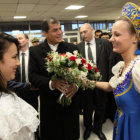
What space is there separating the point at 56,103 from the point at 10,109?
1.06m

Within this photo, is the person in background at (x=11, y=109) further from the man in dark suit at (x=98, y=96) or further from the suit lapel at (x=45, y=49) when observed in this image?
the man in dark suit at (x=98, y=96)

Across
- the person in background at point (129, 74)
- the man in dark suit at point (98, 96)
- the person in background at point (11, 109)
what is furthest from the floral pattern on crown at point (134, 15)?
the man in dark suit at point (98, 96)

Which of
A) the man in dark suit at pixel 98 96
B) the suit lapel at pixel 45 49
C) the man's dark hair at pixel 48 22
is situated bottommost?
the man in dark suit at pixel 98 96

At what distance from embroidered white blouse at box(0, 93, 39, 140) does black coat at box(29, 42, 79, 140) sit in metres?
0.86

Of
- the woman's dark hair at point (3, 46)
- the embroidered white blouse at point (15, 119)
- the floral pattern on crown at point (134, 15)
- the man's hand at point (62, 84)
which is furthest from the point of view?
the man's hand at point (62, 84)

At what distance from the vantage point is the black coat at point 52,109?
1898 millimetres

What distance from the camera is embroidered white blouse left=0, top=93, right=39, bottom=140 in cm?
85

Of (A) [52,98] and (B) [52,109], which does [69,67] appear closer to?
(A) [52,98]

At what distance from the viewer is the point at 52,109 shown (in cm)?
194

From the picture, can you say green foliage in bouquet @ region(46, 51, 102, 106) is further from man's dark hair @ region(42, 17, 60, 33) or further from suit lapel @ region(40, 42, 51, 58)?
man's dark hair @ region(42, 17, 60, 33)

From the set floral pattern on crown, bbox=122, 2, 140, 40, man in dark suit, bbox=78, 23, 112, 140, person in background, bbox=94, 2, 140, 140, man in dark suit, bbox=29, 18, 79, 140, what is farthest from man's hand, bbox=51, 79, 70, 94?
man in dark suit, bbox=78, 23, 112, 140

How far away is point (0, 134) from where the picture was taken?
820 millimetres

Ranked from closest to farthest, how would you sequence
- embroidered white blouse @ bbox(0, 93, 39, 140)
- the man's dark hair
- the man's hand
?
1. embroidered white blouse @ bbox(0, 93, 39, 140)
2. the man's hand
3. the man's dark hair

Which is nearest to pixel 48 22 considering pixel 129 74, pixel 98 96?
pixel 129 74
